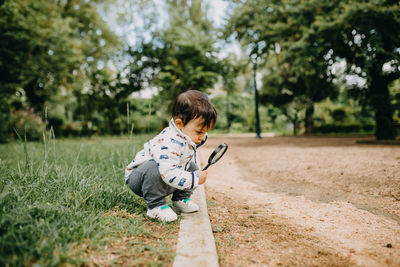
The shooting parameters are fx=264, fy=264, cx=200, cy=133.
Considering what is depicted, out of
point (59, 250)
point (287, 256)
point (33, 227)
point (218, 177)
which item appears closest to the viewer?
point (59, 250)

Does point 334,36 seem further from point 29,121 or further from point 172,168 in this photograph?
point 29,121

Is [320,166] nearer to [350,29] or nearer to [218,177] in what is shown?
[218,177]

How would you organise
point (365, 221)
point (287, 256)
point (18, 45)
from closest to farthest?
point (287, 256) < point (365, 221) < point (18, 45)

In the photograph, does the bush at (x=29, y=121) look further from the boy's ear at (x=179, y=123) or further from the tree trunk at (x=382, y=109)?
the tree trunk at (x=382, y=109)

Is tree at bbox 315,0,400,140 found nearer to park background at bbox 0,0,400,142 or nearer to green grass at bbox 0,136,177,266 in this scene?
park background at bbox 0,0,400,142

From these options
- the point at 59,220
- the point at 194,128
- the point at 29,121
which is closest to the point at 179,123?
the point at 194,128

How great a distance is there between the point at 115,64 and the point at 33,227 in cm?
1500

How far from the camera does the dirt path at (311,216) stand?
59.4 inches

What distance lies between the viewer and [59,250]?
3.90 feet

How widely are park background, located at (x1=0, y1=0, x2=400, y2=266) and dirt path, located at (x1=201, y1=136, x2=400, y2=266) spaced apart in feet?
1.83

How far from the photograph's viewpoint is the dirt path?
1.51 metres

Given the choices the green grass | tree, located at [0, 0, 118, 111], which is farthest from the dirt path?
tree, located at [0, 0, 118, 111]

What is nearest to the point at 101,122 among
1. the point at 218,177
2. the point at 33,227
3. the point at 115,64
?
the point at 115,64

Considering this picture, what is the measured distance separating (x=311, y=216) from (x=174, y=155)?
131 cm
